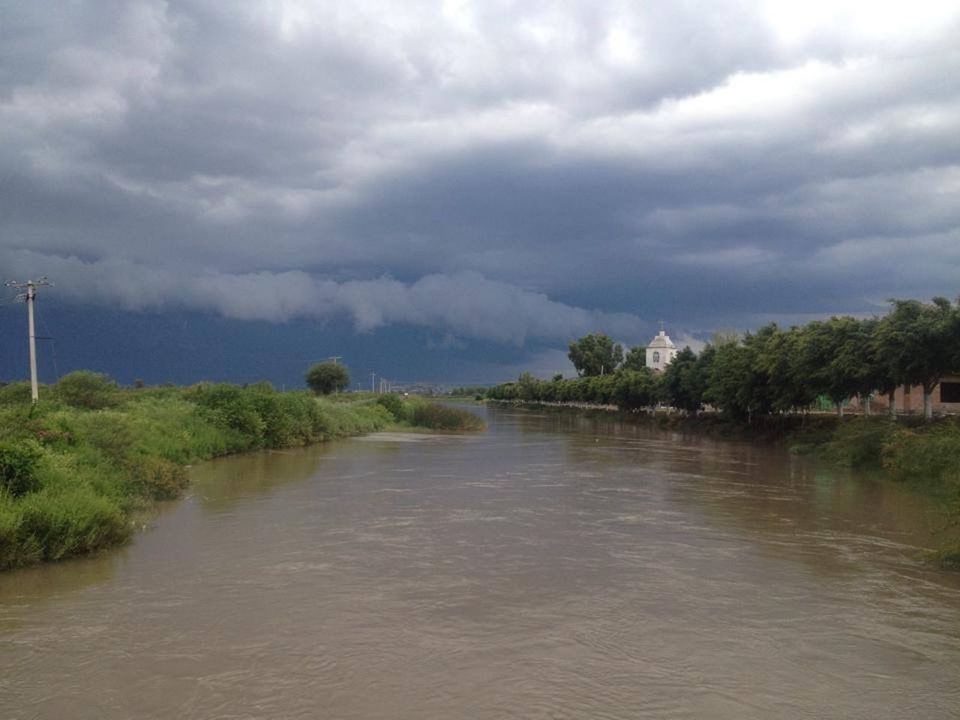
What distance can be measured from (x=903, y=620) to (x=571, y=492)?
13.5m

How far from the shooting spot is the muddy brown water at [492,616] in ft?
26.8

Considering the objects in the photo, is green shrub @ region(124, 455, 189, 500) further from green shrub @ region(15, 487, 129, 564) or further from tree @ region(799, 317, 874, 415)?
tree @ region(799, 317, 874, 415)

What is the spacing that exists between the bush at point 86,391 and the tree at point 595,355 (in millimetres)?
96504

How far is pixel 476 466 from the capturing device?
1289 inches

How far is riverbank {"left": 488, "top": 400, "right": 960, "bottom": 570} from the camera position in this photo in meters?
20.6

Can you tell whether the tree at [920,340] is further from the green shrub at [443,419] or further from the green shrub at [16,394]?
the green shrub at [443,419]

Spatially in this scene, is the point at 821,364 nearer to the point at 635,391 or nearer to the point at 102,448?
the point at 102,448

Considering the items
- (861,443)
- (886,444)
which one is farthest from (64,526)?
Answer: (861,443)

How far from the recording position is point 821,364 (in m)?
38.5

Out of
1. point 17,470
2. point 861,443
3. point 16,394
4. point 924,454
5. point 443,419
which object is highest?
point 16,394

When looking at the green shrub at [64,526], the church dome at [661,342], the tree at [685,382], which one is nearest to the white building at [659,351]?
the church dome at [661,342]

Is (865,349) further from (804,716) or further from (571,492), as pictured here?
(804,716)

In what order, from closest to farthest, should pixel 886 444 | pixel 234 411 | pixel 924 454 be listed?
1. pixel 924 454
2. pixel 886 444
3. pixel 234 411

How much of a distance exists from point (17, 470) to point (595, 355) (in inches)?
4789
